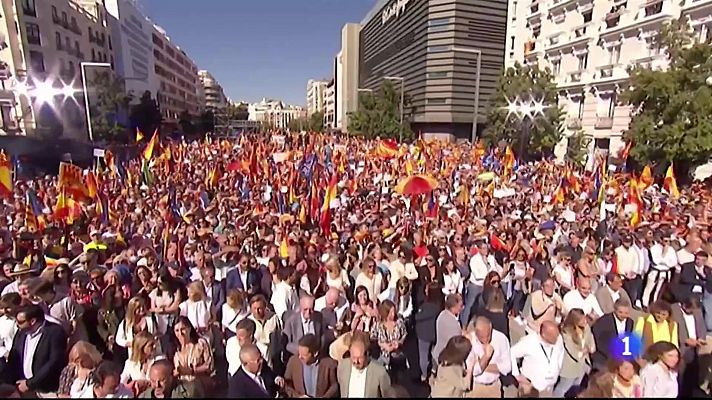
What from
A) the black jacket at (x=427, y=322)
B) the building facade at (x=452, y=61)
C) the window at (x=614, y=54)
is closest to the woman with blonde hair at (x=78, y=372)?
the black jacket at (x=427, y=322)

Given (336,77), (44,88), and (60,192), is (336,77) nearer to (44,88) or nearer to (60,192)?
(44,88)

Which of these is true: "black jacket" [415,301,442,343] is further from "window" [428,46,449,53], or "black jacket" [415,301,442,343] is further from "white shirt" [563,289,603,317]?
"window" [428,46,449,53]

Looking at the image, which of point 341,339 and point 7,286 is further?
point 7,286

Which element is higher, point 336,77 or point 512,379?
point 336,77

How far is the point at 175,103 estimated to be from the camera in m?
105

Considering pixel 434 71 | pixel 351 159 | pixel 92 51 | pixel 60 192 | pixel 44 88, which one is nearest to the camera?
pixel 60 192

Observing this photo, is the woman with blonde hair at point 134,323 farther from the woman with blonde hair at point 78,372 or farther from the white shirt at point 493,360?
the white shirt at point 493,360

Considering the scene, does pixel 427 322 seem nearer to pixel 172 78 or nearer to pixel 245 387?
pixel 245 387

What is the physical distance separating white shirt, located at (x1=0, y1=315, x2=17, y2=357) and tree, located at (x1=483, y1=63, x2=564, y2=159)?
25.8 metres

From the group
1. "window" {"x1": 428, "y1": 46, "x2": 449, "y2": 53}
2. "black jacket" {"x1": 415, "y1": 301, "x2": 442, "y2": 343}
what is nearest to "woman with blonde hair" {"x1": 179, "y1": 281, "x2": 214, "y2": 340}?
"black jacket" {"x1": 415, "y1": 301, "x2": 442, "y2": 343}

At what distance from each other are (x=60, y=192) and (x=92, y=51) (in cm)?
5174

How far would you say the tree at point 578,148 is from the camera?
25.7m

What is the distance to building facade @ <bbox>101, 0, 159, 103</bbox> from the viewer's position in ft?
203

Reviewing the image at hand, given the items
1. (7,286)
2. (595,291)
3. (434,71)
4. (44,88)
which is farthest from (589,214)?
(44,88)
